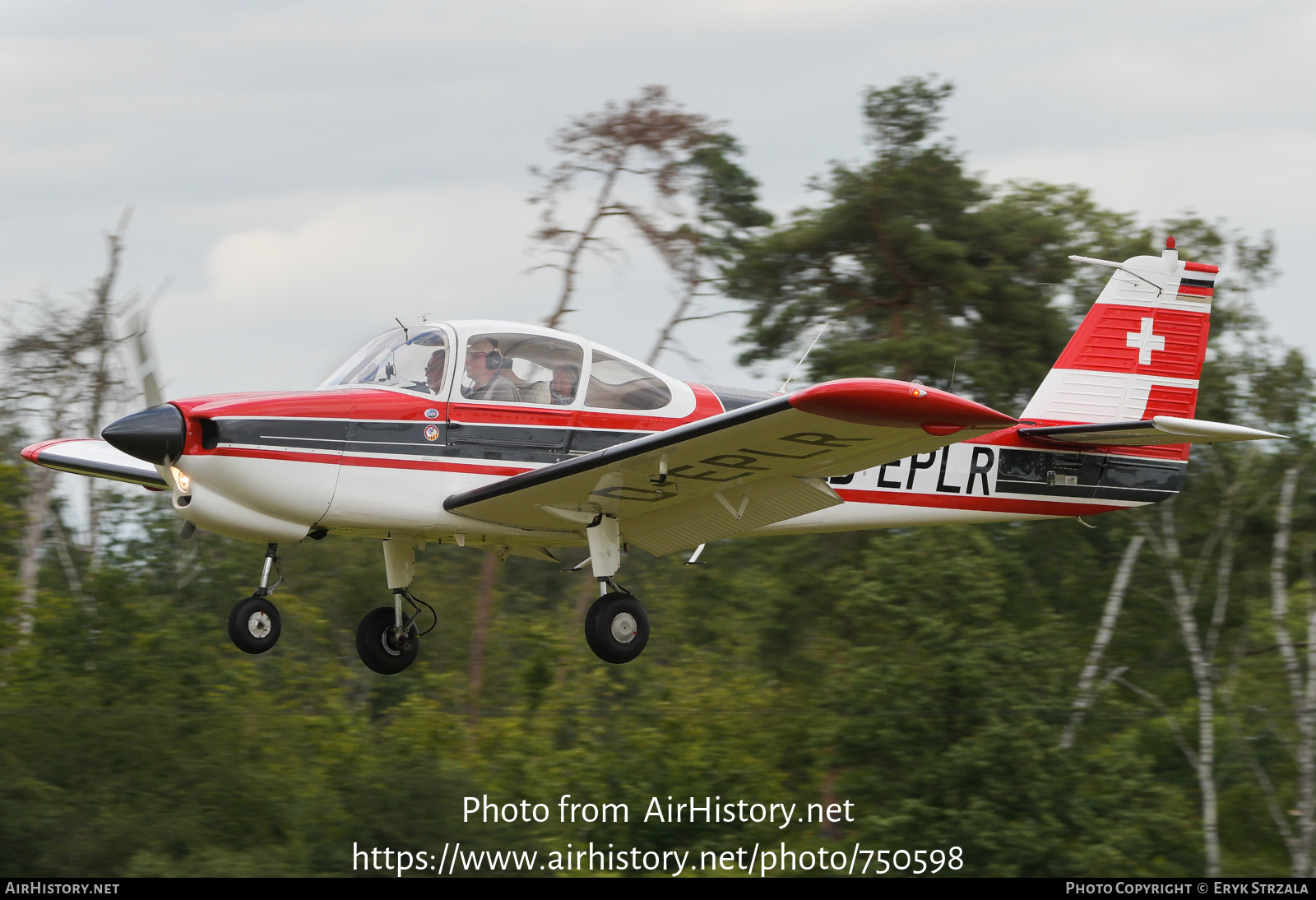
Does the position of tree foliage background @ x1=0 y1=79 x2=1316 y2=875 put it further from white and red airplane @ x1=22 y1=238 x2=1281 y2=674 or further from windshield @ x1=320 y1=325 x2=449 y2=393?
windshield @ x1=320 y1=325 x2=449 y2=393

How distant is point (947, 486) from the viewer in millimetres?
10711

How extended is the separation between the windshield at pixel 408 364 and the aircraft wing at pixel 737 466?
0.79 meters

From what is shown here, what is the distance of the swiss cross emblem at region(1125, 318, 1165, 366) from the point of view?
11.5 metres

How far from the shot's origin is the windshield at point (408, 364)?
29.7ft

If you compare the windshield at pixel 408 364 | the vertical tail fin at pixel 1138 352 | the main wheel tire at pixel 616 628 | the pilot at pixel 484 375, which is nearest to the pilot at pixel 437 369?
the windshield at pixel 408 364

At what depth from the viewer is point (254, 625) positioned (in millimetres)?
8922

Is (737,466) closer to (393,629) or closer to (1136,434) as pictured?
(393,629)

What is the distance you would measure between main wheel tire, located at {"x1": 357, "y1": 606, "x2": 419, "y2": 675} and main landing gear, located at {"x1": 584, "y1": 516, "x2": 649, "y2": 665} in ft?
5.38

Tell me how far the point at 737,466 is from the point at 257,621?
323 centimetres

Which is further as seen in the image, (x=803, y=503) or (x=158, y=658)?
(x=158, y=658)

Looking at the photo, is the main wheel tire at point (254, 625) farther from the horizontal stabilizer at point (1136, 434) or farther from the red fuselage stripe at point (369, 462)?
the horizontal stabilizer at point (1136, 434)
